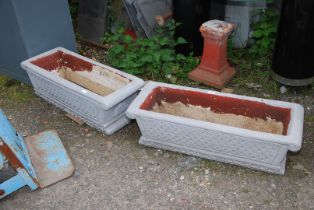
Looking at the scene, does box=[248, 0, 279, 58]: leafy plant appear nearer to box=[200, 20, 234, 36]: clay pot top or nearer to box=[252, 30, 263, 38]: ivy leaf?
box=[252, 30, 263, 38]: ivy leaf

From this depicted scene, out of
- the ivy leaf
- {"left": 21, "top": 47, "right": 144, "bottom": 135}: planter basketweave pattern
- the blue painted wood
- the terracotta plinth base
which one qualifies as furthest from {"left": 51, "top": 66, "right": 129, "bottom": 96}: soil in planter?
the ivy leaf

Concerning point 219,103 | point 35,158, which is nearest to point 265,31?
point 219,103

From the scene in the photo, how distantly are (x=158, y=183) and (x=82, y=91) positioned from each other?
1.05 metres

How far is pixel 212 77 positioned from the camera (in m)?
3.89

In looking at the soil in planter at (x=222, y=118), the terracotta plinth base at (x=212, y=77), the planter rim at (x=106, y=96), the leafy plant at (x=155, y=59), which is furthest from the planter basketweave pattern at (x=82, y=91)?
the terracotta plinth base at (x=212, y=77)

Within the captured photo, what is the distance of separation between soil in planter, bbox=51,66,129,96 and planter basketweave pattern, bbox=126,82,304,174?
41cm

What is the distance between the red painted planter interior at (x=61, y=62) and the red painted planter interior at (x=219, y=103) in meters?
0.88

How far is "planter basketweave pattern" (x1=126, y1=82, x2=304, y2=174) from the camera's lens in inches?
106

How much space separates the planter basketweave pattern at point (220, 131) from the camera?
2688mm

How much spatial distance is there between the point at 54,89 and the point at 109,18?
1.55 metres

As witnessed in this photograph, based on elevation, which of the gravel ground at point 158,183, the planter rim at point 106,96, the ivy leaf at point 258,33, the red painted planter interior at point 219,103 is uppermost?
the planter rim at point 106,96

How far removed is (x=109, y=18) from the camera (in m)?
4.70

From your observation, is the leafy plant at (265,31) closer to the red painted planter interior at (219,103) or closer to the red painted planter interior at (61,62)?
the red painted planter interior at (219,103)

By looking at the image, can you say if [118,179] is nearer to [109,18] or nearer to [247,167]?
[247,167]
